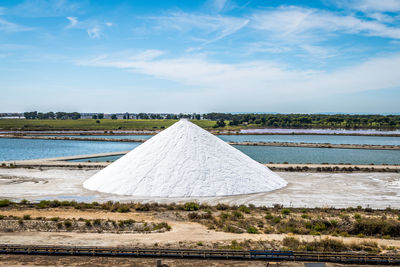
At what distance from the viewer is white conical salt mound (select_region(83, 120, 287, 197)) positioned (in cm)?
2250

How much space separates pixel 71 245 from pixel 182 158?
11847 millimetres

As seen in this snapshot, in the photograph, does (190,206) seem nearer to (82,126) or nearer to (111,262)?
(111,262)

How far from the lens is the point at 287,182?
26875 mm

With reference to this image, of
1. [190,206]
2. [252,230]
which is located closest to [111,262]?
[252,230]

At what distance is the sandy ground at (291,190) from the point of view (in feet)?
68.9

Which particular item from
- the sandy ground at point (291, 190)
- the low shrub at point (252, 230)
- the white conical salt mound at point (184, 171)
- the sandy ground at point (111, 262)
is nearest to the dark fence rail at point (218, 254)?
the sandy ground at point (111, 262)

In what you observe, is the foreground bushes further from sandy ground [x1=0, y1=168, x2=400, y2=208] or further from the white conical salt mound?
the white conical salt mound

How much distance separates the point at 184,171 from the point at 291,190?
7.32m

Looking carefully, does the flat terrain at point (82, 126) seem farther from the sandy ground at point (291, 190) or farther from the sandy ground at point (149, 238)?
the sandy ground at point (149, 238)

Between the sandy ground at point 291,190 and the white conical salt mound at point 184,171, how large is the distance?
83cm

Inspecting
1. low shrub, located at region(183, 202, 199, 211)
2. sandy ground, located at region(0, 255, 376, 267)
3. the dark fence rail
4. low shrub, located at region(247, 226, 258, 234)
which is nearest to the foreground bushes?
the dark fence rail

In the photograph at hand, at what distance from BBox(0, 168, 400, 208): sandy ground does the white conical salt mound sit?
825 millimetres

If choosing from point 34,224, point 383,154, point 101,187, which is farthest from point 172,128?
point 383,154

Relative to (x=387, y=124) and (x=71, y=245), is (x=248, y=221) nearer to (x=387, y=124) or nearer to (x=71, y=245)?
(x=71, y=245)
